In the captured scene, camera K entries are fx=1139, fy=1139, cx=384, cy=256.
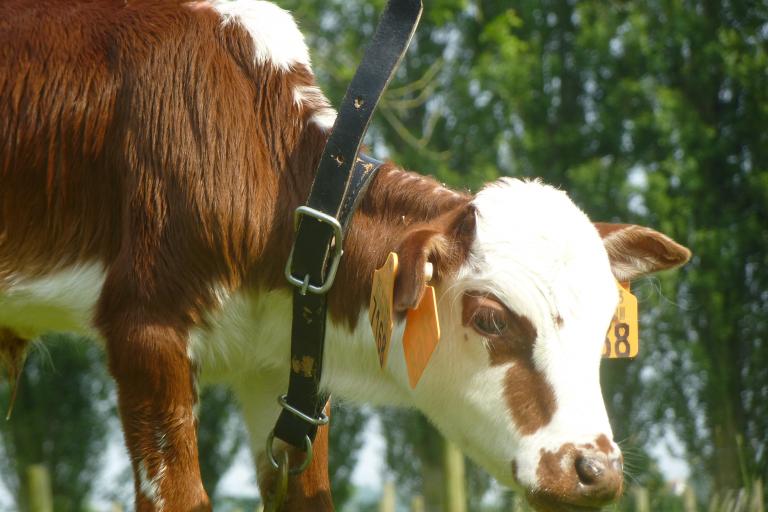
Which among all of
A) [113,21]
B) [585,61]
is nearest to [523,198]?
[113,21]

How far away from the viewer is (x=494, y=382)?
3.34 metres

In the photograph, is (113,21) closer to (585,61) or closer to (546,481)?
(546,481)

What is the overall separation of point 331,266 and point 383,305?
230mm

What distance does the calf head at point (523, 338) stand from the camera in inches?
123

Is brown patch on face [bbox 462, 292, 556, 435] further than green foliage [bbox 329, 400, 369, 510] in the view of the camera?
No

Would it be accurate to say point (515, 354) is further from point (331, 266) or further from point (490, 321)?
point (331, 266)

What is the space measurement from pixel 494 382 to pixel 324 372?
0.58 m

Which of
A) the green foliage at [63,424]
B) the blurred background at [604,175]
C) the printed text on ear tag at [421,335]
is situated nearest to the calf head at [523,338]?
the printed text on ear tag at [421,335]

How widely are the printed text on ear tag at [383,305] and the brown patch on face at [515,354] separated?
0.27 meters

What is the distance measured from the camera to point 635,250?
147 inches

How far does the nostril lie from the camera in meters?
3.01

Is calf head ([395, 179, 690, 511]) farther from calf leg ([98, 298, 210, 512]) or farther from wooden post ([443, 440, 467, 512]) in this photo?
wooden post ([443, 440, 467, 512])

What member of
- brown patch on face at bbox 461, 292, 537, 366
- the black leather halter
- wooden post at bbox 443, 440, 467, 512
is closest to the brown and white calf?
brown patch on face at bbox 461, 292, 537, 366

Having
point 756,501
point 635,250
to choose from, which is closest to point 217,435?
point 756,501
